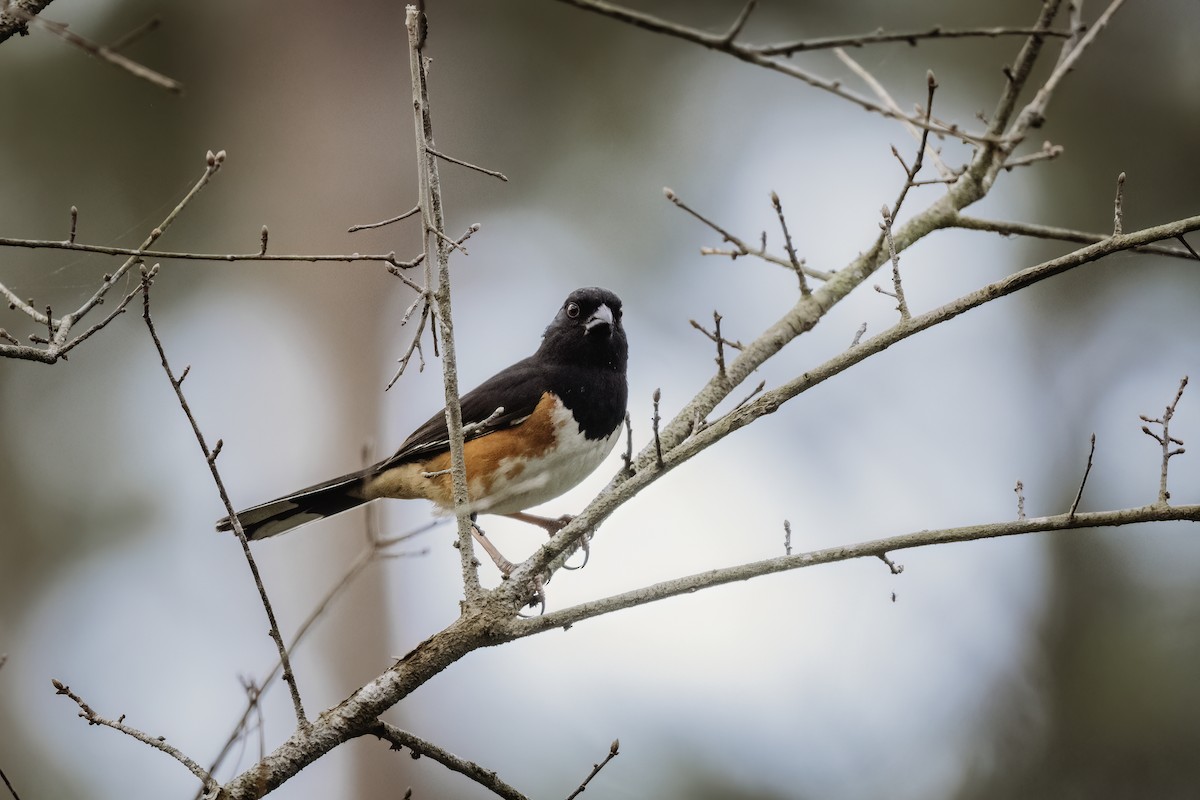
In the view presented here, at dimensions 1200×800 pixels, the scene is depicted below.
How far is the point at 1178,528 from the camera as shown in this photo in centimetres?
634

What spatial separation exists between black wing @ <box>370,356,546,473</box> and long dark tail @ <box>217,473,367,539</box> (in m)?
0.20

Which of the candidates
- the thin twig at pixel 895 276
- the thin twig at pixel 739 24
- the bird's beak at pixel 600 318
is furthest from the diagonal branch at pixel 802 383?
the bird's beak at pixel 600 318

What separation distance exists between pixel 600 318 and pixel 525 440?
1.74 ft

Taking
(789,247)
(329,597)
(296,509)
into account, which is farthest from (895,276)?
(296,509)

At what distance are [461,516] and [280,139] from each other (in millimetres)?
5576

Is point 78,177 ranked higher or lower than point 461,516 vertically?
higher

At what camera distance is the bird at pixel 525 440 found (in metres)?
3.79

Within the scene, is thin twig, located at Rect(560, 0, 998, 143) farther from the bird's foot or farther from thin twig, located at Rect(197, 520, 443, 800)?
the bird's foot

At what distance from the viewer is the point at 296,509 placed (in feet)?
12.3

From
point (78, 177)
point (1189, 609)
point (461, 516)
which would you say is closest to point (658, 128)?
point (78, 177)

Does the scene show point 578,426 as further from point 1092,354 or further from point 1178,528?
point 1092,354

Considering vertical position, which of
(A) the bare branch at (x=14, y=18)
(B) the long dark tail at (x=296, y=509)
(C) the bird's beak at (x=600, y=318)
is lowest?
(B) the long dark tail at (x=296, y=509)

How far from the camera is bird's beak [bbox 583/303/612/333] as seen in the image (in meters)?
3.99

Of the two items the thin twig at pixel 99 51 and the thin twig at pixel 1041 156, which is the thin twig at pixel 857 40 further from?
the thin twig at pixel 99 51
